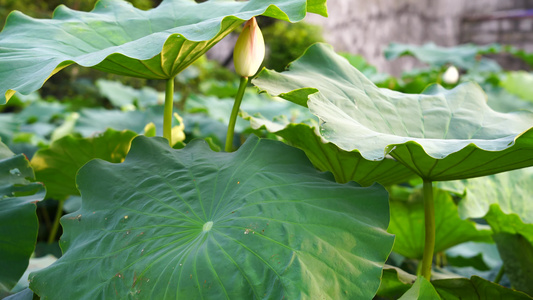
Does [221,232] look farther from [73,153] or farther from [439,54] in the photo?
[439,54]

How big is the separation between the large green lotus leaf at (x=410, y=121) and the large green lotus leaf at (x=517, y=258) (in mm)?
230

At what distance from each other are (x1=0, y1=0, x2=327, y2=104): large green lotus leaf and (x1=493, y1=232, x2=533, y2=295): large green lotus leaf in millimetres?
572

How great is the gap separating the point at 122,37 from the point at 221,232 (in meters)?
0.46

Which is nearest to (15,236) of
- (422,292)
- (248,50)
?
(248,50)

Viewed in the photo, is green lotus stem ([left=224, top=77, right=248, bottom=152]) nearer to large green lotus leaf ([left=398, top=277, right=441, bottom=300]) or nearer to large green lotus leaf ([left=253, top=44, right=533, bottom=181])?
large green lotus leaf ([left=253, top=44, right=533, bottom=181])

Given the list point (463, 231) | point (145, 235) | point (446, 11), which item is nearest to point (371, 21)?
point (446, 11)

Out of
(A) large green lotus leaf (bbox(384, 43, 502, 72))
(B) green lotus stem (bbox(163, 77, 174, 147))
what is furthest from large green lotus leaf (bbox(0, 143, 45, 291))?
(A) large green lotus leaf (bbox(384, 43, 502, 72))

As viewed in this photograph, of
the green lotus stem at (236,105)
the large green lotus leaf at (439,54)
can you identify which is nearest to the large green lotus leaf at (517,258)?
the green lotus stem at (236,105)

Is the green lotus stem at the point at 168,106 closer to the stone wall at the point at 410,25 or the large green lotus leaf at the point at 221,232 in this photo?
the large green lotus leaf at the point at 221,232

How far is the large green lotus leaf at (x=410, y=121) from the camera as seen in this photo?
0.64 meters

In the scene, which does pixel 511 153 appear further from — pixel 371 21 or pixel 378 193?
pixel 371 21

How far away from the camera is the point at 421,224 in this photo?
1100 millimetres

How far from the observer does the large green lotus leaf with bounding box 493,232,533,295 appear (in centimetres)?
91

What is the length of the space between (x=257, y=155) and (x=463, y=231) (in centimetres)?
59
